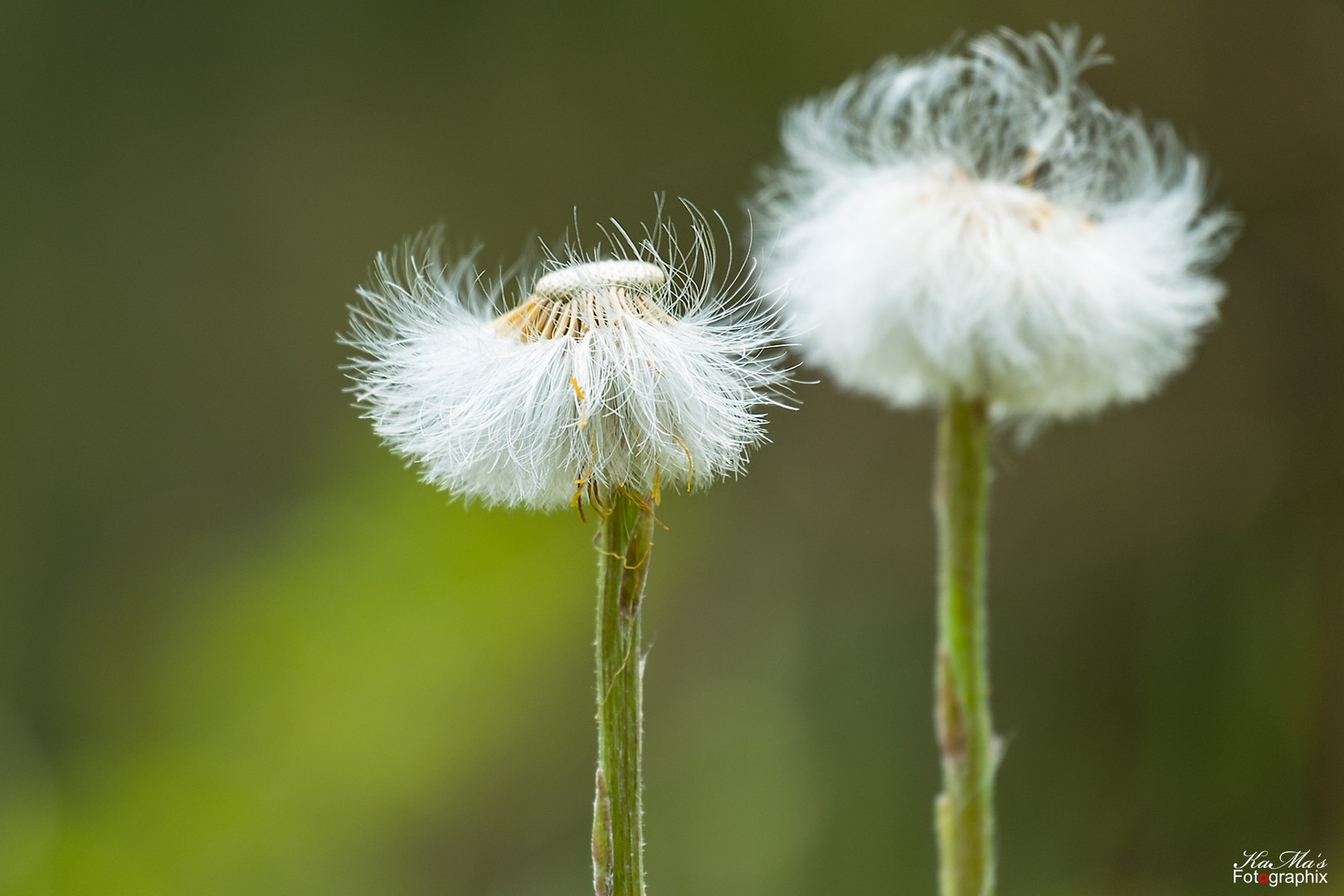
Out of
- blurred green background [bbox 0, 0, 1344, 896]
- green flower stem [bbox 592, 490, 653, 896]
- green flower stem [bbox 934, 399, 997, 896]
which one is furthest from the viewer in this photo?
blurred green background [bbox 0, 0, 1344, 896]

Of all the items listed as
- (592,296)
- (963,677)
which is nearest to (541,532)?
(963,677)

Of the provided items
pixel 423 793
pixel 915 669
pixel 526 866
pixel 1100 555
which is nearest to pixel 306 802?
pixel 423 793

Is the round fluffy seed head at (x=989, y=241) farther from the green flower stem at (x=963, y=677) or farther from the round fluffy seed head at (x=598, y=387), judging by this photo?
the round fluffy seed head at (x=598, y=387)

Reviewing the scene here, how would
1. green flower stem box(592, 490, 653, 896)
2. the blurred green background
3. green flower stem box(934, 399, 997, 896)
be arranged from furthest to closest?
the blurred green background → green flower stem box(934, 399, 997, 896) → green flower stem box(592, 490, 653, 896)

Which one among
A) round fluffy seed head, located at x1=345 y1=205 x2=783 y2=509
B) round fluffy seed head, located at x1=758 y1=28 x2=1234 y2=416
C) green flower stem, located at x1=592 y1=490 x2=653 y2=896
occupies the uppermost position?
round fluffy seed head, located at x1=758 y1=28 x2=1234 y2=416

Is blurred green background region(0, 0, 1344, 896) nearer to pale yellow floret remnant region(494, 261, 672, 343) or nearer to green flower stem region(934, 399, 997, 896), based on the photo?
green flower stem region(934, 399, 997, 896)

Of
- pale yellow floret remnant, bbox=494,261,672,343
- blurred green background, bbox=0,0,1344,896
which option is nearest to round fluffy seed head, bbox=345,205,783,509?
pale yellow floret remnant, bbox=494,261,672,343

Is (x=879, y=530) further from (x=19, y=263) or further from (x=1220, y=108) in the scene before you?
(x=19, y=263)
